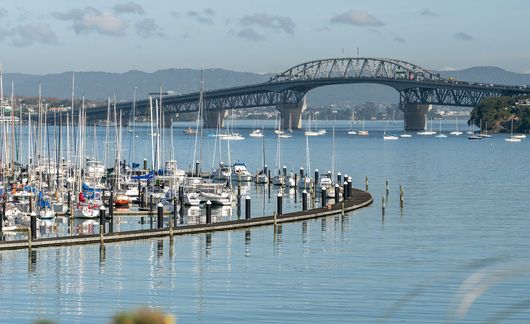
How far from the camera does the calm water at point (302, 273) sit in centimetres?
3538

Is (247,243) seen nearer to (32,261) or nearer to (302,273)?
(302,273)

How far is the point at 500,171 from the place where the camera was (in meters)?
121

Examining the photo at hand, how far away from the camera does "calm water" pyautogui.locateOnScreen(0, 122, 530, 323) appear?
1393 inches

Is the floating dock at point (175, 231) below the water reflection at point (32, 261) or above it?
above

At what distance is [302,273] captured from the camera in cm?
4291

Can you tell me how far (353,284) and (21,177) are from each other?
41001 millimetres

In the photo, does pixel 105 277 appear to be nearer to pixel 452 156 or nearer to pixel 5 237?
pixel 5 237

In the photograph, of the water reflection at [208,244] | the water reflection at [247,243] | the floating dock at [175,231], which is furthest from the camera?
the water reflection at [208,244]

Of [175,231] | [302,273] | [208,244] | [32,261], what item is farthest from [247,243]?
[32,261]

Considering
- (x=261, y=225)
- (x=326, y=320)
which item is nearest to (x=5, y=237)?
(x=261, y=225)

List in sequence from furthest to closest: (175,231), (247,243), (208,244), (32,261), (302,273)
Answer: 1. (175,231)
2. (247,243)
3. (208,244)
4. (32,261)
5. (302,273)

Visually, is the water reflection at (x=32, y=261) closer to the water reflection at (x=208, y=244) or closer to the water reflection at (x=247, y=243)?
the water reflection at (x=208, y=244)

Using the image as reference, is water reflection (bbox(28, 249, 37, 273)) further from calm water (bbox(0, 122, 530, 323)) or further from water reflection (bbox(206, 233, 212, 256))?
water reflection (bbox(206, 233, 212, 256))

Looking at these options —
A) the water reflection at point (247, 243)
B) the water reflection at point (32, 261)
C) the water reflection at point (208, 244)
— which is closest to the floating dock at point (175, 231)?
the water reflection at point (32, 261)
